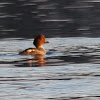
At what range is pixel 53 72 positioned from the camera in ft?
61.2

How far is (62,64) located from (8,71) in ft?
7.24

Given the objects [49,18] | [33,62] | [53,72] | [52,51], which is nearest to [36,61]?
[33,62]

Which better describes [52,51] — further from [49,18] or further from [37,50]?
[49,18]

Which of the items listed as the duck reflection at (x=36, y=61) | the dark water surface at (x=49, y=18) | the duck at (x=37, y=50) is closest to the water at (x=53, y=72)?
the duck reflection at (x=36, y=61)

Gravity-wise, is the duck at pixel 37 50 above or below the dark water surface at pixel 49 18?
below

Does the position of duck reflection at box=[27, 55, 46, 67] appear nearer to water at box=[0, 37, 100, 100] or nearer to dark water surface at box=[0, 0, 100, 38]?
water at box=[0, 37, 100, 100]

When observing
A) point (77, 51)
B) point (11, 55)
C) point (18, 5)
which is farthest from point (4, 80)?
point (18, 5)

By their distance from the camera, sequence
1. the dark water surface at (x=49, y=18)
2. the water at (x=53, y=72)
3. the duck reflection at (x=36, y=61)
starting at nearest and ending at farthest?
1. the water at (x=53, y=72)
2. the duck reflection at (x=36, y=61)
3. the dark water surface at (x=49, y=18)

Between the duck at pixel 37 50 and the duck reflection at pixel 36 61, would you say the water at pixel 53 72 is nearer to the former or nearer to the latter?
the duck reflection at pixel 36 61

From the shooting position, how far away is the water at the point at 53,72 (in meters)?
15.3

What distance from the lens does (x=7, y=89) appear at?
1589 centimetres

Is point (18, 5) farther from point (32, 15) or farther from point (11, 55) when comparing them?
point (11, 55)

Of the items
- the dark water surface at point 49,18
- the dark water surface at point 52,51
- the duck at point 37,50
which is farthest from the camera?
the dark water surface at point 49,18

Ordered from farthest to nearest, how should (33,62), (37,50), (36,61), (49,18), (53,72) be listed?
(49,18) < (37,50) < (36,61) < (33,62) < (53,72)
